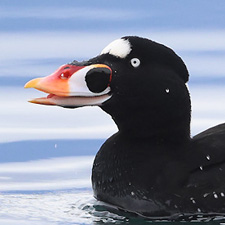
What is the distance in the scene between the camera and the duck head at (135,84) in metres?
5.37

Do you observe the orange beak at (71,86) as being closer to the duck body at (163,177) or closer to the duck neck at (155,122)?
the duck neck at (155,122)

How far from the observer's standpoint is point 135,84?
17.7 feet

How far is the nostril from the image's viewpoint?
17.5ft

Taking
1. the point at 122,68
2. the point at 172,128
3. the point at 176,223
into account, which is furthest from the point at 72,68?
the point at 176,223

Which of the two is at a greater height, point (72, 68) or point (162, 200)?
point (72, 68)

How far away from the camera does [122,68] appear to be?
5.40 m

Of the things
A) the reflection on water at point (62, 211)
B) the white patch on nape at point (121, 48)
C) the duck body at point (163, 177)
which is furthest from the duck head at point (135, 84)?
the reflection on water at point (62, 211)

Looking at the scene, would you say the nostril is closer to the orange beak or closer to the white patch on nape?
the orange beak

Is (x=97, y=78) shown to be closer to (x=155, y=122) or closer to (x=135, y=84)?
(x=135, y=84)

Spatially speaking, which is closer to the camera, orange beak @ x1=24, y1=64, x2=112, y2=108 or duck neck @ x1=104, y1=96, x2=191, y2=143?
orange beak @ x1=24, y1=64, x2=112, y2=108

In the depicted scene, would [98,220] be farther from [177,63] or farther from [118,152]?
[177,63]

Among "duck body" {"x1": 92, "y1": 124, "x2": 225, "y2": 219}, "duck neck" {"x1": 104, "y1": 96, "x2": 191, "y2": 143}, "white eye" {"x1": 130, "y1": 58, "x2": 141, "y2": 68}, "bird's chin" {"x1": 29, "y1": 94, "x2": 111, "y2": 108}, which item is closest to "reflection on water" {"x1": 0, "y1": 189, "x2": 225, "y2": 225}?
"duck body" {"x1": 92, "y1": 124, "x2": 225, "y2": 219}

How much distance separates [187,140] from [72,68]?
0.76 metres

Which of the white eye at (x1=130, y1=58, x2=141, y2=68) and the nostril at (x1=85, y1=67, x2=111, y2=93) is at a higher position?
the white eye at (x1=130, y1=58, x2=141, y2=68)
